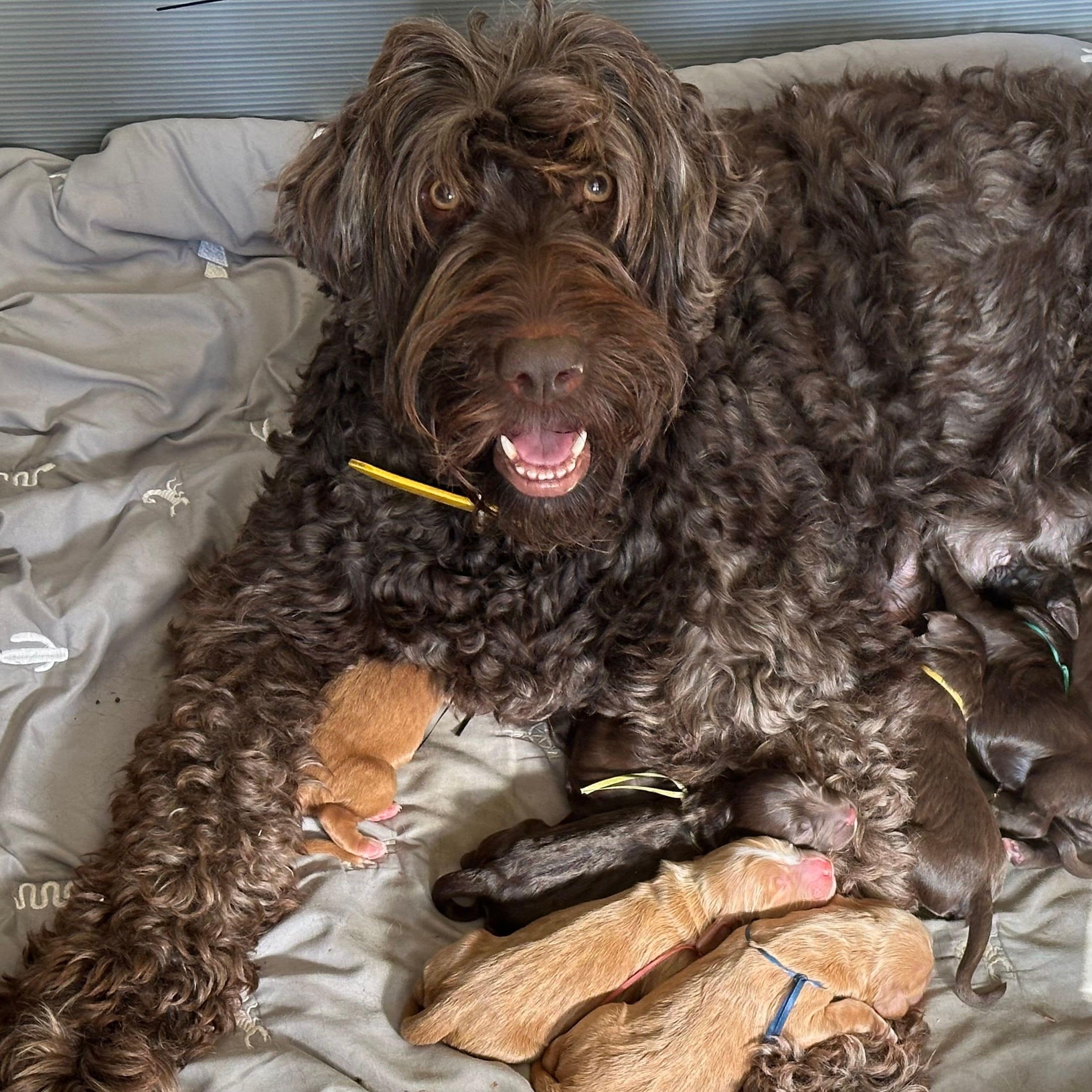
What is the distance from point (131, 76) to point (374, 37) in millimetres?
898

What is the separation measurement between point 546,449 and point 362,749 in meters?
0.89

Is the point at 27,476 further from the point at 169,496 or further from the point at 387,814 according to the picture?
the point at 387,814


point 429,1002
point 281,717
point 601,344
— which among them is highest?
point 601,344

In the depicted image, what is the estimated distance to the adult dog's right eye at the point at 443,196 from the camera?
225 cm

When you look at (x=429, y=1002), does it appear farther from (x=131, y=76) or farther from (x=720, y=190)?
(x=131, y=76)

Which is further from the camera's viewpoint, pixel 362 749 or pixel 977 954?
pixel 362 749

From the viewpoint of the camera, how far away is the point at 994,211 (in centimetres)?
287

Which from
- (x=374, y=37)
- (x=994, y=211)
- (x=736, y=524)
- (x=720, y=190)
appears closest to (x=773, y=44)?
(x=374, y=37)

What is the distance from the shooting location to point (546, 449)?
2332 mm

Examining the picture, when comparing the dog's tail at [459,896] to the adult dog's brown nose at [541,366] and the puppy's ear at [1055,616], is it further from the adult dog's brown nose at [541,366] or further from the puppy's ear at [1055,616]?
the puppy's ear at [1055,616]

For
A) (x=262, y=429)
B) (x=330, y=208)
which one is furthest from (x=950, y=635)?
(x=262, y=429)

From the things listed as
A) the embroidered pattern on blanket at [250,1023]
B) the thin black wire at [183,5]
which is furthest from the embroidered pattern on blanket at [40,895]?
the thin black wire at [183,5]

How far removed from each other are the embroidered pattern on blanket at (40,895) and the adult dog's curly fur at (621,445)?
163 mm

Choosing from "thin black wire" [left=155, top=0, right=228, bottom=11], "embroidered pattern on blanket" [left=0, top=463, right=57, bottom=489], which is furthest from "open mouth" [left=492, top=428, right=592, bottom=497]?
"thin black wire" [left=155, top=0, right=228, bottom=11]
